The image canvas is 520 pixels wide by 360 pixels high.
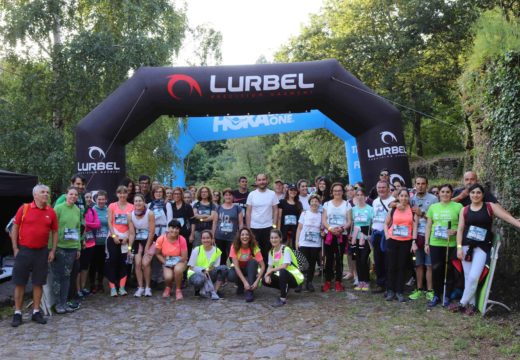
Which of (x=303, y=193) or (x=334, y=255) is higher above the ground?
(x=303, y=193)

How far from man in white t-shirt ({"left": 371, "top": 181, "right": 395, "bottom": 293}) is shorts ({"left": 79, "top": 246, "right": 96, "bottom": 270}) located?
3897 millimetres

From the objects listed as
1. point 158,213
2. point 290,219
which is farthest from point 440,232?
point 158,213

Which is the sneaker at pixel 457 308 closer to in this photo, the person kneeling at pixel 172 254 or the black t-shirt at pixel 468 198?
the black t-shirt at pixel 468 198

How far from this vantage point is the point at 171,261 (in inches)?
265

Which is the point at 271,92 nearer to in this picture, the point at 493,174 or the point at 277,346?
the point at 493,174

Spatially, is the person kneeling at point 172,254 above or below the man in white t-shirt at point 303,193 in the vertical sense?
below

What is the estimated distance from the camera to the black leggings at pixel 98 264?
6.79 m

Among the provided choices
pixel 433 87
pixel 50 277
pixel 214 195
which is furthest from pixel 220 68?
pixel 433 87

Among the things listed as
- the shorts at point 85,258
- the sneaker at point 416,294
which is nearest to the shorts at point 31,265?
the shorts at point 85,258

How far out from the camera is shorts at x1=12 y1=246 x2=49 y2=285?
5445mm

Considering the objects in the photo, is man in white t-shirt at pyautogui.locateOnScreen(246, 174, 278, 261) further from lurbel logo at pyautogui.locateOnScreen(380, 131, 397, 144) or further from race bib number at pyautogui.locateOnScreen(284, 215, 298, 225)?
lurbel logo at pyautogui.locateOnScreen(380, 131, 397, 144)

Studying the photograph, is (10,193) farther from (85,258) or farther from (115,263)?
(115,263)

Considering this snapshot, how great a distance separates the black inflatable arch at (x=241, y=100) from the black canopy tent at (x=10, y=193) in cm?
83

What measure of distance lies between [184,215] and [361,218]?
8.63ft
